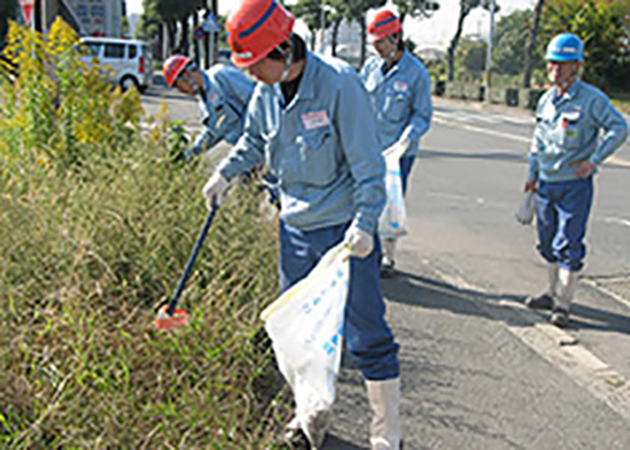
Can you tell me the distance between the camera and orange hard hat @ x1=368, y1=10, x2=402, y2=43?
5.22 metres

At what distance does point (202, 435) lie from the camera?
9.62 ft

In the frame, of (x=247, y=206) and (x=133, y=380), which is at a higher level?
(x=247, y=206)

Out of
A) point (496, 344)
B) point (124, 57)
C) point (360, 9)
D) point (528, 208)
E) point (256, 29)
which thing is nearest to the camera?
point (256, 29)

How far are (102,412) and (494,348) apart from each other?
8.24 feet

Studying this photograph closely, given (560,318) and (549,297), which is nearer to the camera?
(560,318)

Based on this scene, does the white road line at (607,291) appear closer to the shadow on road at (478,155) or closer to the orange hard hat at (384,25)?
the orange hard hat at (384,25)

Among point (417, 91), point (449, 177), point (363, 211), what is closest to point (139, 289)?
point (363, 211)

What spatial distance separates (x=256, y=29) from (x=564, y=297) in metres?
3.09

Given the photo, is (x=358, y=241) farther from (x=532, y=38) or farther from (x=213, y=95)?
(x=532, y=38)

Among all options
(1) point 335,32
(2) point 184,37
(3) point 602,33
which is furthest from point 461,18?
(1) point 335,32

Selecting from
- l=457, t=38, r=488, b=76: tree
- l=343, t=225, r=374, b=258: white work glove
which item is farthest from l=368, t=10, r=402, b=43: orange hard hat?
l=457, t=38, r=488, b=76: tree

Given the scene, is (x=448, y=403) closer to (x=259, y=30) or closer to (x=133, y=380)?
(x=133, y=380)

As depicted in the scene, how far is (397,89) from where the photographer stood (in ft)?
17.8

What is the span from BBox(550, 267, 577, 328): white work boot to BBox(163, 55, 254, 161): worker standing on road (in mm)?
2415
